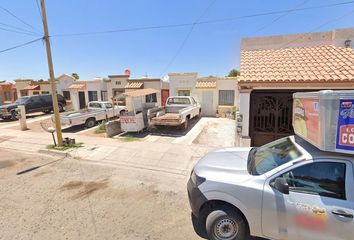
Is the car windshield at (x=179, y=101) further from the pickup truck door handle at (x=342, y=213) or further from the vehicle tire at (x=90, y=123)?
the pickup truck door handle at (x=342, y=213)

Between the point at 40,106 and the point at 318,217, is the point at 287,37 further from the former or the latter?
the point at 40,106

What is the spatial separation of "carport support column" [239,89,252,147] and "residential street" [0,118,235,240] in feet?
5.86

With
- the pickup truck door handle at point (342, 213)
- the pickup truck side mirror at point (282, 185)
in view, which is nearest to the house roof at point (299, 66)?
the pickup truck side mirror at point (282, 185)

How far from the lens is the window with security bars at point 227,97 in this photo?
1681cm

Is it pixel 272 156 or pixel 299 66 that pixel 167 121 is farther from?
pixel 272 156

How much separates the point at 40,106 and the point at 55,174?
16230mm

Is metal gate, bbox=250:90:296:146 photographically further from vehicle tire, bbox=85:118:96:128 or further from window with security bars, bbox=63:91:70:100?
window with security bars, bbox=63:91:70:100

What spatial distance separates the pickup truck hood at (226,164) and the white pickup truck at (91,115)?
962 centimetres

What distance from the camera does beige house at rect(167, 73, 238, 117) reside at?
16.7 m

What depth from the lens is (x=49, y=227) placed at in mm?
3771

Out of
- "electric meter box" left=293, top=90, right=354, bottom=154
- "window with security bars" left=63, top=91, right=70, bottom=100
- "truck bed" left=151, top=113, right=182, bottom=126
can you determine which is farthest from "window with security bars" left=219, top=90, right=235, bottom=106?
"window with security bars" left=63, top=91, right=70, bottom=100

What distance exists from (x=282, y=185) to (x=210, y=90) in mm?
14733

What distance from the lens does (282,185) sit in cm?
271

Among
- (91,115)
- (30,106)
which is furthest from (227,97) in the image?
(30,106)
